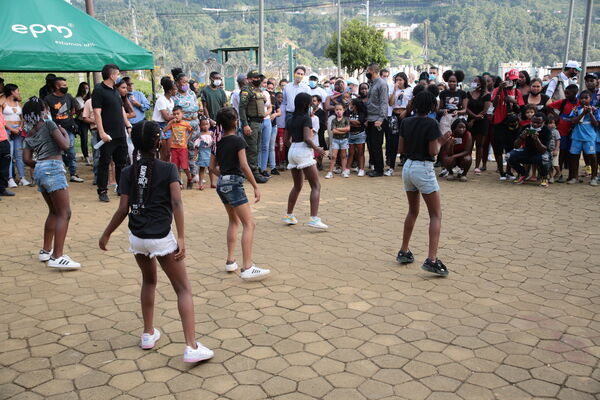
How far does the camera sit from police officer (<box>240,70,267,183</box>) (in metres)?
10.1

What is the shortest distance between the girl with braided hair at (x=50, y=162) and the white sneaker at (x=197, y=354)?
2.61m

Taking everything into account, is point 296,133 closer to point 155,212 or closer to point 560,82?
point 155,212

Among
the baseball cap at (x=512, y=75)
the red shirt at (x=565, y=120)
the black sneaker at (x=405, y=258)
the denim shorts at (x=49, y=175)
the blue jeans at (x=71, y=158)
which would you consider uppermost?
the baseball cap at (x=512, y=75)

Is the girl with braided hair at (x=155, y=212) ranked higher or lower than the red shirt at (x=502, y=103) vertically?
lower

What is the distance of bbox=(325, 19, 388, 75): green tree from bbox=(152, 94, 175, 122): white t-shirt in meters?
31.5

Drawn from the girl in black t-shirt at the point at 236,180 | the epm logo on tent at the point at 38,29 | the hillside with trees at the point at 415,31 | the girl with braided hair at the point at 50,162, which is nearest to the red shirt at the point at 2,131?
the epm logo on tent at the point at 38,29

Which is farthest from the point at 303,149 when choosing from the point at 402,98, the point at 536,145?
the point at 402,98

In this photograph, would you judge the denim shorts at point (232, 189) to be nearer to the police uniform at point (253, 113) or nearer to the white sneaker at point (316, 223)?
the white sneaker at point (316, 223)

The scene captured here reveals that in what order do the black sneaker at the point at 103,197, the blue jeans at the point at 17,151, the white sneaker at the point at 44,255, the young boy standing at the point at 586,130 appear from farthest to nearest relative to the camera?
the blue jeans at the point at 17,151 < the young boy standing at the point at 586,130 < the black sneaker at the point at 103,197 < the white sneaker at the point at 44,255

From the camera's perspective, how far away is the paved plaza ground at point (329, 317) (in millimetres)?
3625

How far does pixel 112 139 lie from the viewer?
28.6ft

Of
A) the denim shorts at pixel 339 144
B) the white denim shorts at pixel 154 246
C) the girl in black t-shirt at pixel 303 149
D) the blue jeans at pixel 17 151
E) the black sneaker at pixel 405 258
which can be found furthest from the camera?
the denim shorts at pixel 339 144

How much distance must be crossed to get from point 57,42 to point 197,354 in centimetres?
740

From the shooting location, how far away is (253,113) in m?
10.3
